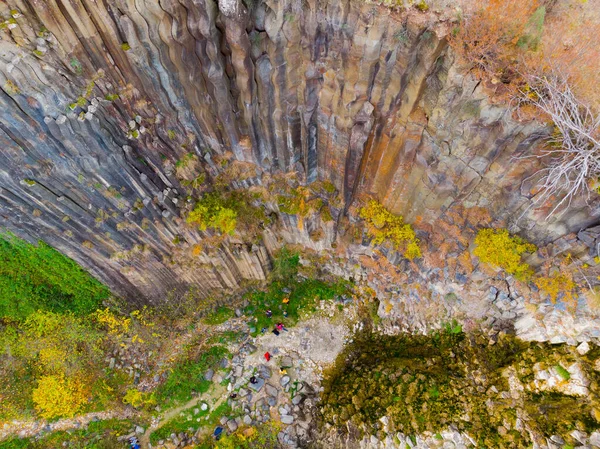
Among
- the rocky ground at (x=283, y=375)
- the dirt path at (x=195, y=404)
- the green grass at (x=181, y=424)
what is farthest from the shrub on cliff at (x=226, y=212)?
the green grass at (x=181, y=424)

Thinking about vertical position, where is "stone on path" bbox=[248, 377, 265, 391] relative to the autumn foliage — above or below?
below

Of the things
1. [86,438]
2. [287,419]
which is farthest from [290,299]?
[86,438]

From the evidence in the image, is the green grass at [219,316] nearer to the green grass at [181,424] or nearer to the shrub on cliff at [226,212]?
the green grass at [181,424]

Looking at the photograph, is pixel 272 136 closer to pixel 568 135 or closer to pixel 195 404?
pixel 568 135

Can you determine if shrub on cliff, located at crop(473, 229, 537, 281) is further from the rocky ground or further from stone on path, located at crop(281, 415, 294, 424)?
stone on path, located at crop(281, 415, 294, 424)

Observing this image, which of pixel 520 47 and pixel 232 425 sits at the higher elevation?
pixel 520 47

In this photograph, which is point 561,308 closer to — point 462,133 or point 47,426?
point 462,133

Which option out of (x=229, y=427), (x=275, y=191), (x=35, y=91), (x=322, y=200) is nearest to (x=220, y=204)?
(x=275, y=191)

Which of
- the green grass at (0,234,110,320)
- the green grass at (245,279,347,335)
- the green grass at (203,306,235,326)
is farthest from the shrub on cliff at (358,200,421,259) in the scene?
the green grass at (0,234,110,320)
